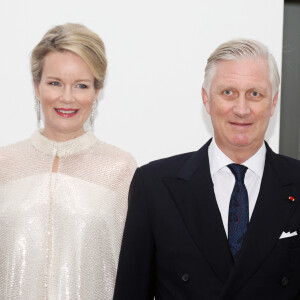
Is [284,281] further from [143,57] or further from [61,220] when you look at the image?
[143,57]

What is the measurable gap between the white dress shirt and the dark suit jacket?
0.11 ft

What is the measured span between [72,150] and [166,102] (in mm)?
1022

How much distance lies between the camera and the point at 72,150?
9.02 feet

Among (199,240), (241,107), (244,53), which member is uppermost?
(244,53)

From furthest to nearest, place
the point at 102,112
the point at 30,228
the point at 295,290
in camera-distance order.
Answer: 1. the point at 102,112
2. the point at 30,228
3. the point at 295,290

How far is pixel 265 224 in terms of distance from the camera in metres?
2.23

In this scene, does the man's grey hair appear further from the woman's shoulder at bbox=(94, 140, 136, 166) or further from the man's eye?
the woman's shoulder at bbox=(94, 140, 136, 166)

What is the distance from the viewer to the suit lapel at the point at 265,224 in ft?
7.09

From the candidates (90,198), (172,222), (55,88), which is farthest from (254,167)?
(55,88)

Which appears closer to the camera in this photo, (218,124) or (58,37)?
(218,124)

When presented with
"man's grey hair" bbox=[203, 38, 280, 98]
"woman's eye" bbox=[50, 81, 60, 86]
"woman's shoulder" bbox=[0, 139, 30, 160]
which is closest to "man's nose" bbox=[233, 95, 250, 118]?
"man's grey hair" bbox=[203, 38, 280, 98]

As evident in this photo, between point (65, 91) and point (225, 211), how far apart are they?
3.02 feet

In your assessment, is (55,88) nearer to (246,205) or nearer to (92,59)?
(92,59)

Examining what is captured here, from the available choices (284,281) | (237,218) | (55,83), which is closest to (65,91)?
(55,83)
